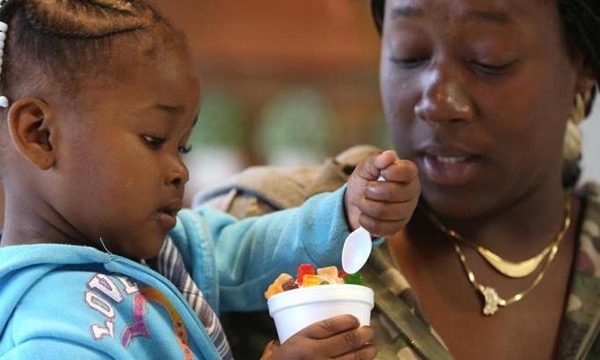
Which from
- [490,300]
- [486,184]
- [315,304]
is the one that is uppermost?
[315,304]

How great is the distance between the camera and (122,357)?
41.0 inches

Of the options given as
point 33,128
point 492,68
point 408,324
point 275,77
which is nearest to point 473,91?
point 492,68

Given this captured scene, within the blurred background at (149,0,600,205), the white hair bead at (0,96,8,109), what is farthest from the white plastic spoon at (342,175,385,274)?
the blurred background at (149,0,600,205)

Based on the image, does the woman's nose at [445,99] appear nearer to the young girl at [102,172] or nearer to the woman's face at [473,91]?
the woman's face at [473,91]

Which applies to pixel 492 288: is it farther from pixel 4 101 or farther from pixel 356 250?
pixel 4 101

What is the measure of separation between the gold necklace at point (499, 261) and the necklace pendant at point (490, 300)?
0.12ft

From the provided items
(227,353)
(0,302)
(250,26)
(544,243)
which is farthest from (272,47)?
(0,302)

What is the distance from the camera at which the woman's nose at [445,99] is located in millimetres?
1335

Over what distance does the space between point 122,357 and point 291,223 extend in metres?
0.35

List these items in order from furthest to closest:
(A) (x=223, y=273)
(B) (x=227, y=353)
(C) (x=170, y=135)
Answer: (A) (x=223, y=273) < (B) (x=227, y=353) < (C) (x=170, y=135)

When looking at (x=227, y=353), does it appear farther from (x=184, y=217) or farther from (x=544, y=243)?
(x=544, y=243)

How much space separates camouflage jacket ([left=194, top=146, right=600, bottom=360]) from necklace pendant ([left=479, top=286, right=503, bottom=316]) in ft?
0.28

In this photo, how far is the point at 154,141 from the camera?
1.13 metres

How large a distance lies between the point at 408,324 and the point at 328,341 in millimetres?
322
